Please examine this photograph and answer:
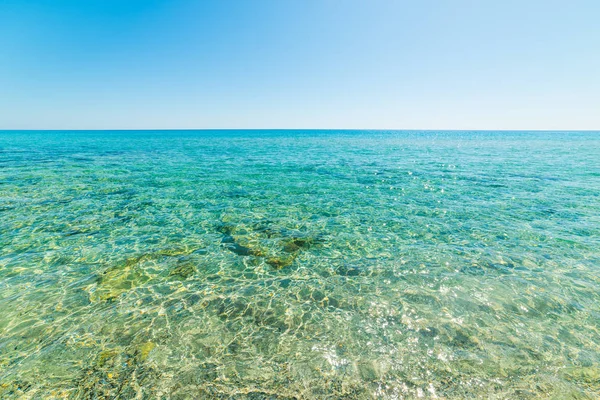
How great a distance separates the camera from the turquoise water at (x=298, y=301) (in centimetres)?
564

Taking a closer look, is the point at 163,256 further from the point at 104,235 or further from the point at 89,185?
the point at 89,185

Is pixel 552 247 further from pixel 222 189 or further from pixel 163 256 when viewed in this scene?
pixel 222 189

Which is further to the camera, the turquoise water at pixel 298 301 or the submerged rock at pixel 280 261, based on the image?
the submerged rock at pixel 280 261

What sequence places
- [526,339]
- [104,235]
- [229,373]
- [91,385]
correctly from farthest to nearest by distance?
1. [104,235]
2. [526,339]
3. [229,373]
4. [91,385]

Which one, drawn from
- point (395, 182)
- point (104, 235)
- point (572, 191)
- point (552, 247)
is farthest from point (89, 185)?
point (572, 191)

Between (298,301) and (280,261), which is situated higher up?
(280,261)

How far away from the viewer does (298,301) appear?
26.8 ft

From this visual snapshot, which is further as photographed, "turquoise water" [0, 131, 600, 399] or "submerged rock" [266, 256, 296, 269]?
Answer: "submerged rock" [266, 256, 296, 269]

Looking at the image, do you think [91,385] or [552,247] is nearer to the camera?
[91,385]

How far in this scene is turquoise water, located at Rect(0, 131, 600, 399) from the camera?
5.64 meters

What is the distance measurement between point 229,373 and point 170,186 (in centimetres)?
2005

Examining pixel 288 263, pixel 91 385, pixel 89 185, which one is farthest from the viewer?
pixel 89 185

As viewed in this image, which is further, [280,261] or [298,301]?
[280,261]

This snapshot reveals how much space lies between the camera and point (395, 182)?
986 inches
